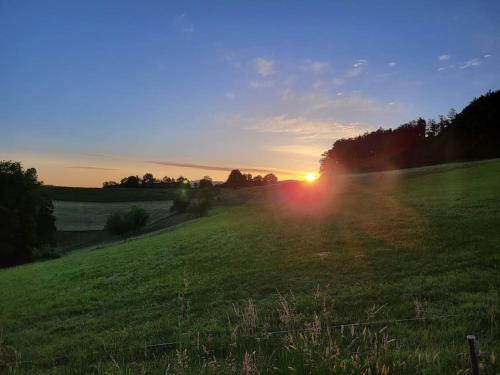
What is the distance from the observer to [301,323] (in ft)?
31.6

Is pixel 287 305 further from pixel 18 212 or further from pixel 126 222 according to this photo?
pixel 126 222

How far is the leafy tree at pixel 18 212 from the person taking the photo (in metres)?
63.6

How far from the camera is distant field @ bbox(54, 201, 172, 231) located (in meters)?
114

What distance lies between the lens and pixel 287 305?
10422 mm

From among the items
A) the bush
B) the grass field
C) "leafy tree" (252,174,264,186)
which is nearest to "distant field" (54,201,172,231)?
the bush

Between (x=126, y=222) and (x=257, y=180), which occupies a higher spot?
(x=257, y=180)

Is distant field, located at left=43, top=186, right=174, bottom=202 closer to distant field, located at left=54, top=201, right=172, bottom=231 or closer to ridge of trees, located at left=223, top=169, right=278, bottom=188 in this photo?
distant field, located at left=54, top=201, right=172, bottom=231

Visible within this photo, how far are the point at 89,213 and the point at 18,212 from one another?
6695cm

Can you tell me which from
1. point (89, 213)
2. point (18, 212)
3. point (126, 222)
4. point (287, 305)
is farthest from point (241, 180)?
point (287, 305)

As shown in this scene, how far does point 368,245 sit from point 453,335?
41.1 ft

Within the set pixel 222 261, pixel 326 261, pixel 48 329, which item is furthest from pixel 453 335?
pixel 222 261

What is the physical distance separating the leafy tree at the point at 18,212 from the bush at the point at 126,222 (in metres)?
12.3

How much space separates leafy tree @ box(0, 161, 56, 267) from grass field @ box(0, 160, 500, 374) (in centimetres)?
4024

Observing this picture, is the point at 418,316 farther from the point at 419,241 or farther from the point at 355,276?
the point at 419,241
